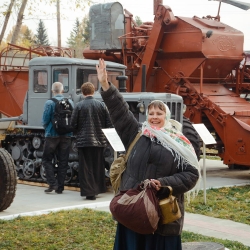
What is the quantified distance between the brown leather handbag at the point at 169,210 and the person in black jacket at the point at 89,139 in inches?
235

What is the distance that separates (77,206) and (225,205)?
228 cm

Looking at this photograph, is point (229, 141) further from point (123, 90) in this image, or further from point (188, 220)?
point (188, 220)

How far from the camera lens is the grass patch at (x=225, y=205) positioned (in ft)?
32.2

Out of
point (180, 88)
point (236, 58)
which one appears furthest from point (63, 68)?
point (236, 58)

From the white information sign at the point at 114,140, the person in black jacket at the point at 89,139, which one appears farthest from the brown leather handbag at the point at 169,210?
the person in black jacket at the point at 89,139

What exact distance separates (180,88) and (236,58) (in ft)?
4.82

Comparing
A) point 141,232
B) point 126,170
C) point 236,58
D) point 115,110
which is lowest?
point 141,232

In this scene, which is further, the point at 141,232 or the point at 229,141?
the point at 229,141

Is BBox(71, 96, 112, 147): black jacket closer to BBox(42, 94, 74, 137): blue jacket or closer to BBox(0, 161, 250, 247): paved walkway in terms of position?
BBox(42, 94, 74, 137): blue jacket

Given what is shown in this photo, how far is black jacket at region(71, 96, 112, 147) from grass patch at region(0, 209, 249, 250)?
2128mm

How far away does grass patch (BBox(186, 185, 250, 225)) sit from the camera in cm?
981

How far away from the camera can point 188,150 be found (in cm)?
541

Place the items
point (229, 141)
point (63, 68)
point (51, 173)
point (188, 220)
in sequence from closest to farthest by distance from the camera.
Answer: point (188, 220)
point (51, 173)
point (63, 68)
point (229, 141)

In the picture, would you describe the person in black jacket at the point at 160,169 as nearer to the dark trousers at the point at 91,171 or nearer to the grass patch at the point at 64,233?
the grass patch at the point at 64,233
